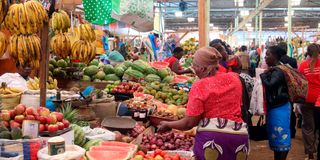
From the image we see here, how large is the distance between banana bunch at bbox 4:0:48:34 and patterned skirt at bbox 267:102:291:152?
332 cm

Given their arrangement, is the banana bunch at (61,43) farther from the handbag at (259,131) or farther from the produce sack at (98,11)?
the handbag at (259,131)

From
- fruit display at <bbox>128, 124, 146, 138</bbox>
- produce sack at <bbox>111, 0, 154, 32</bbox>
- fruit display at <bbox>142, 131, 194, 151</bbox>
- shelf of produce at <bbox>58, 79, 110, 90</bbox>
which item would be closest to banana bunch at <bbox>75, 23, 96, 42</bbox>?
produce sack at <bbox>111, 0, 154, 32</bbox>

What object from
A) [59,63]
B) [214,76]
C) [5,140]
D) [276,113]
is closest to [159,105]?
[276,113]

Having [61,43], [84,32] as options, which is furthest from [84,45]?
[61,43]

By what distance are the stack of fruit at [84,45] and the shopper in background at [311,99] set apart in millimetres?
3754

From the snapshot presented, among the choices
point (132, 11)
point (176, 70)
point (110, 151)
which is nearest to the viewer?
point (110, 151)

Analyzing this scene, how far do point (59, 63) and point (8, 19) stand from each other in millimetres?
4043

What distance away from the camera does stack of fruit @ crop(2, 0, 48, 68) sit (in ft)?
10.6

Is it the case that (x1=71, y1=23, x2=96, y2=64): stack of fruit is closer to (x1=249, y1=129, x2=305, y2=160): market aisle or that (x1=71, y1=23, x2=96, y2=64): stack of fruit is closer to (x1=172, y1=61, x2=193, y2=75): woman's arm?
(x1=249, y1=129, x2=305, y2=160): market aisle

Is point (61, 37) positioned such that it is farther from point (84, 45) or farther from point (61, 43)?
point (84, 45)

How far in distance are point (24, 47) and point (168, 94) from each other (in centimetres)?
379

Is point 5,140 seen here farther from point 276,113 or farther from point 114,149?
point 276,113

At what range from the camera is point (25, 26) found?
3328 mm

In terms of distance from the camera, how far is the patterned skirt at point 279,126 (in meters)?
5.21
